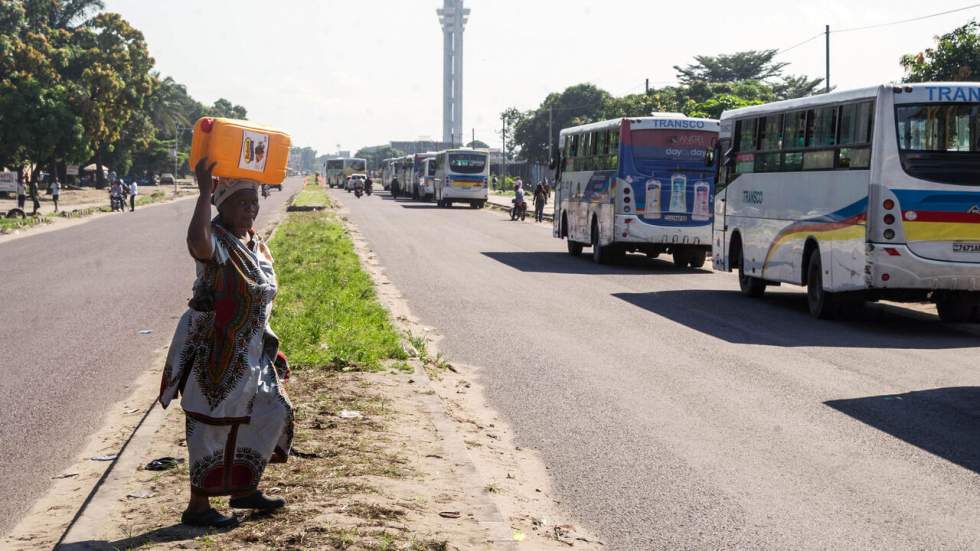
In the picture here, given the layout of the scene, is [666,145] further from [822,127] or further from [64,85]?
[64,85]

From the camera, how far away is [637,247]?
85.6 ft

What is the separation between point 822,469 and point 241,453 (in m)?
3.64

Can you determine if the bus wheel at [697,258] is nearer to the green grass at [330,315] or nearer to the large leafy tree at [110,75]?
the green grass at [330,315]

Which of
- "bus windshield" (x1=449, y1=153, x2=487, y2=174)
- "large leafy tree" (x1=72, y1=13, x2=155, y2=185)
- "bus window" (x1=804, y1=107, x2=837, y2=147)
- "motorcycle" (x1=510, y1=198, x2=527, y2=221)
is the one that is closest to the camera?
"bus window" (x1=804, y1=107, x2=837, y2=147)

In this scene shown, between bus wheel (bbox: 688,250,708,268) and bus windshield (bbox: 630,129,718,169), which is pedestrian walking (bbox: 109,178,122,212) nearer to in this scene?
bus wheel (bbox: 688,250,708,268)

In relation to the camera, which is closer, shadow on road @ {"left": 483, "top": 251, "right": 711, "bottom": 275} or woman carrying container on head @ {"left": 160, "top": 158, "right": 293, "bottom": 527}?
woman carrying container on head @ {"left": 160, "top": 158, "right": 293, "bottom": 527}

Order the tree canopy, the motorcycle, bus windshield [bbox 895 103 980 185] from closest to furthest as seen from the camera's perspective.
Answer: bus windshield [bbox 895 103 980 185], the motorcycle, the tree canopy

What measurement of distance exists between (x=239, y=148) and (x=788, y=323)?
11225mm

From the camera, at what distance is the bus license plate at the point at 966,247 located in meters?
14.4

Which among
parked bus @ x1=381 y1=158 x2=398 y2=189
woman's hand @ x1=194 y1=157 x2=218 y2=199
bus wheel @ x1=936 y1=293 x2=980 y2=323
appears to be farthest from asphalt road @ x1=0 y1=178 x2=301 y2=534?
parked bus @ x1=381 y1=158 x2=398 y2=189

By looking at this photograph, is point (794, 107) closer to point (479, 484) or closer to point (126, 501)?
point (479, 484)

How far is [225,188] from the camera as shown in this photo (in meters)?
5.64

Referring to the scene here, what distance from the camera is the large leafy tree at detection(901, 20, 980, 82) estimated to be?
33.9m

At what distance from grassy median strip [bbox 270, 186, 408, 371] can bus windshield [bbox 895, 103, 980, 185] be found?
6474 mm
